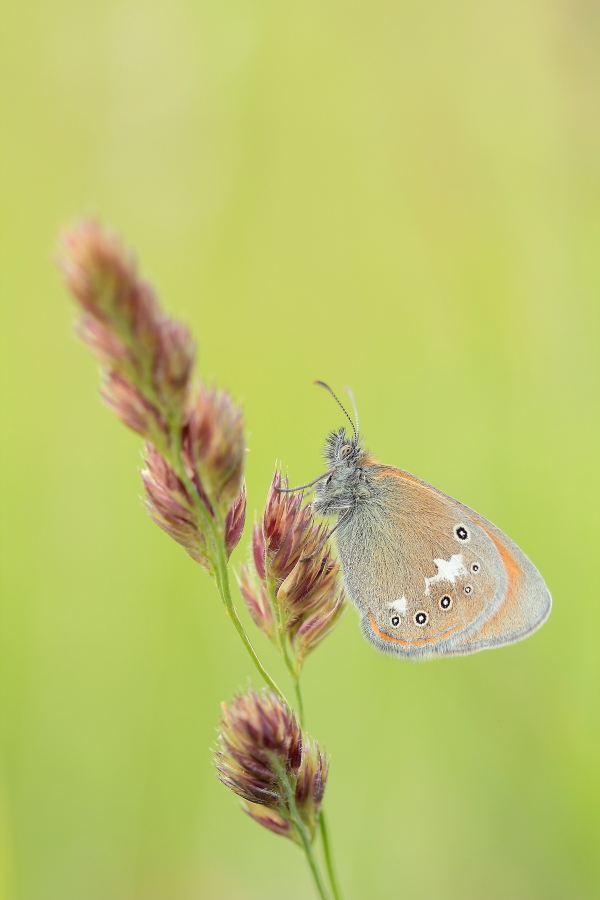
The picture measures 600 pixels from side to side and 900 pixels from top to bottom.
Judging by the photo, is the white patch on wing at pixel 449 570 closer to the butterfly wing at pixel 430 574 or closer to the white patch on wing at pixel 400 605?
the butterfly wing at pixel 430 574

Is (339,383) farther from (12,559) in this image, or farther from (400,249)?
(12,559)

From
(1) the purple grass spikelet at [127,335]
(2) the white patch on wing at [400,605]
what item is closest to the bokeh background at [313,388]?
(2) the white patch on wing at [400,605]

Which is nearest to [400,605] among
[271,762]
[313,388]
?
[271,762]

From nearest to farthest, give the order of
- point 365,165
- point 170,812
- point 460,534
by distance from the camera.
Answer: point 460,534
point 170,812
point 365,165

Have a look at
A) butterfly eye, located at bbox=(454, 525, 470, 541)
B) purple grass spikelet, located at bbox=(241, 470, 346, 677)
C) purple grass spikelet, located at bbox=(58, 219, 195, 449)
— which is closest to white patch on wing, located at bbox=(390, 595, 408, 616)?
butterfly eye, located at bbox=(454, 525, 470, 541)

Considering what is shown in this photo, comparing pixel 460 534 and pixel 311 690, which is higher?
pixel 460 534

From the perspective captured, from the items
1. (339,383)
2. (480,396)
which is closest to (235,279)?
(339,383)

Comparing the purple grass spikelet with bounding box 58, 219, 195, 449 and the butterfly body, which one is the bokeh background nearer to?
the butterfly body
